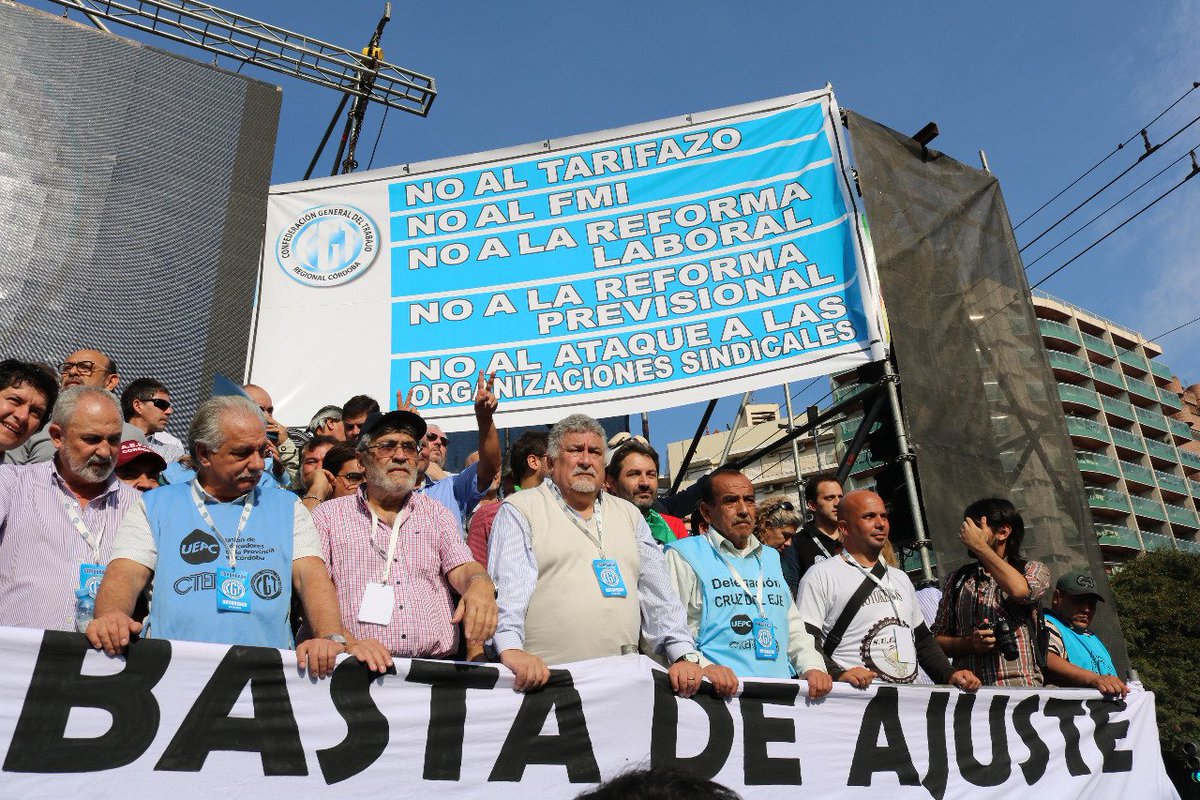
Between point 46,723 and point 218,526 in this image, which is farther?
point 218,526

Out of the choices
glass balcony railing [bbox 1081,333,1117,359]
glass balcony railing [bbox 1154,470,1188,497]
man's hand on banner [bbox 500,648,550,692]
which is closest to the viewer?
man's hand on banner [bbox 500,648,550,692]

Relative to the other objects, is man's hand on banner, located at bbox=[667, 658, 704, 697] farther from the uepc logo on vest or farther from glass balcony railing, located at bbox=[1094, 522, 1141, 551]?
glass balcony railing, located at bbox=[1094, 522, 1141, 551]

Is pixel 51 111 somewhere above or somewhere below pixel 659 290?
above

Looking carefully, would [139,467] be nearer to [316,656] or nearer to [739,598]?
[316,656]

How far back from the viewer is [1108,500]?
2218 inches

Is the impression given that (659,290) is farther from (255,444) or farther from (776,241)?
(255,444)

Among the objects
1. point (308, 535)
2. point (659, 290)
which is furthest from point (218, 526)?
point (659, 290)

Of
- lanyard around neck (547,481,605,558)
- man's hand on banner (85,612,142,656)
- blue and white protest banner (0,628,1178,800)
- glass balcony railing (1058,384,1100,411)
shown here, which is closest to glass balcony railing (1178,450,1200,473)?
glass balcony railing (1058,384,1100,411)

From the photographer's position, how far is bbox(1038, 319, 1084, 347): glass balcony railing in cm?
6225

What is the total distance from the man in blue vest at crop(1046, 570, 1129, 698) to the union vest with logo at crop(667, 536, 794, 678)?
1.60 metres

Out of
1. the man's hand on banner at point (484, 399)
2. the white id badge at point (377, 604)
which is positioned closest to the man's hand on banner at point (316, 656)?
the white id badge at point (377, 604)

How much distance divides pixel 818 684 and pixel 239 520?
2.09 meters

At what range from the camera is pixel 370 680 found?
2.93 metres

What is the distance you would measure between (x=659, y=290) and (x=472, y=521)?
2.78 metres
